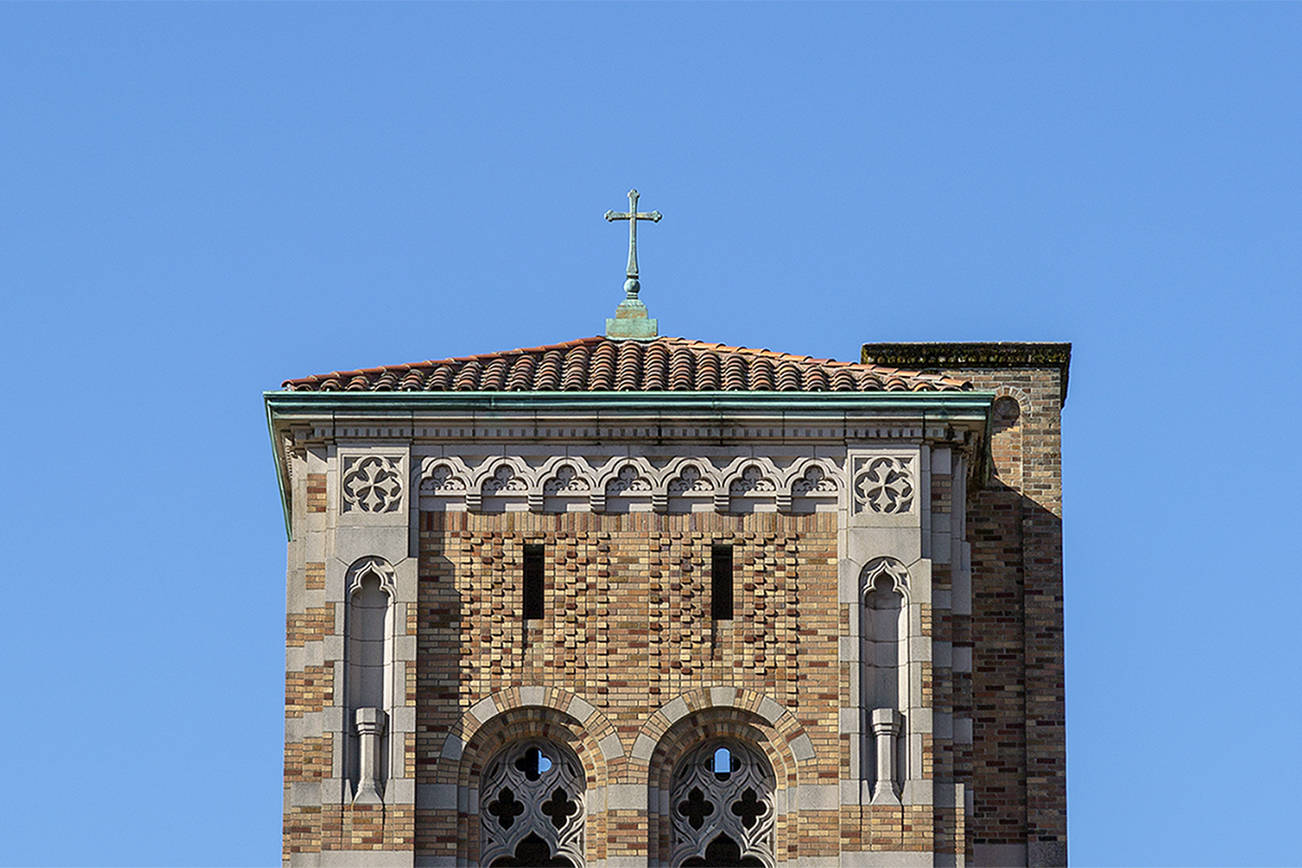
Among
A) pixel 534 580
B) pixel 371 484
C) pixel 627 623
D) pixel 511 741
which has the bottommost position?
pixel 511 741

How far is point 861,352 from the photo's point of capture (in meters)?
55.6

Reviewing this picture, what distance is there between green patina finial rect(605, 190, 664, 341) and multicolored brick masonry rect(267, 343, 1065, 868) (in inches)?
154

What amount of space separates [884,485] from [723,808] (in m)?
4.25

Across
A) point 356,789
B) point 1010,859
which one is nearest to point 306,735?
point 356,789

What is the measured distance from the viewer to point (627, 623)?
47.8 m

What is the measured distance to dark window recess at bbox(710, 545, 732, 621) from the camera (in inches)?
1891

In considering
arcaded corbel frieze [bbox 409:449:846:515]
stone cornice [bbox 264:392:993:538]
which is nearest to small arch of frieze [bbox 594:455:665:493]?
arcaded corbel frieze [bbox 409:449:846:515]

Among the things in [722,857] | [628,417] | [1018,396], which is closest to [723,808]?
[722,857]

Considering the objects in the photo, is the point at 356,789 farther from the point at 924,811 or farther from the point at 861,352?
the point at 861,352

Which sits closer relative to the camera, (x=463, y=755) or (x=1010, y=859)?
(x=463, y=755)

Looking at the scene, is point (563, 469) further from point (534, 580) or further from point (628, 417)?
point (534, 580)

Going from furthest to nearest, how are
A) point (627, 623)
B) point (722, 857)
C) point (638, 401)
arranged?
point (638, 401), point (627, 623), point (722, 857)

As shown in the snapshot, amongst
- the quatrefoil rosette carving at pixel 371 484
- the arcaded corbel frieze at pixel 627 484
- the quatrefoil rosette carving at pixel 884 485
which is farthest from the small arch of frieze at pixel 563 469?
the quatrefoil rosette carving at pixel 884 485

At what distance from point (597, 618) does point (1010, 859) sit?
23.1 ft
